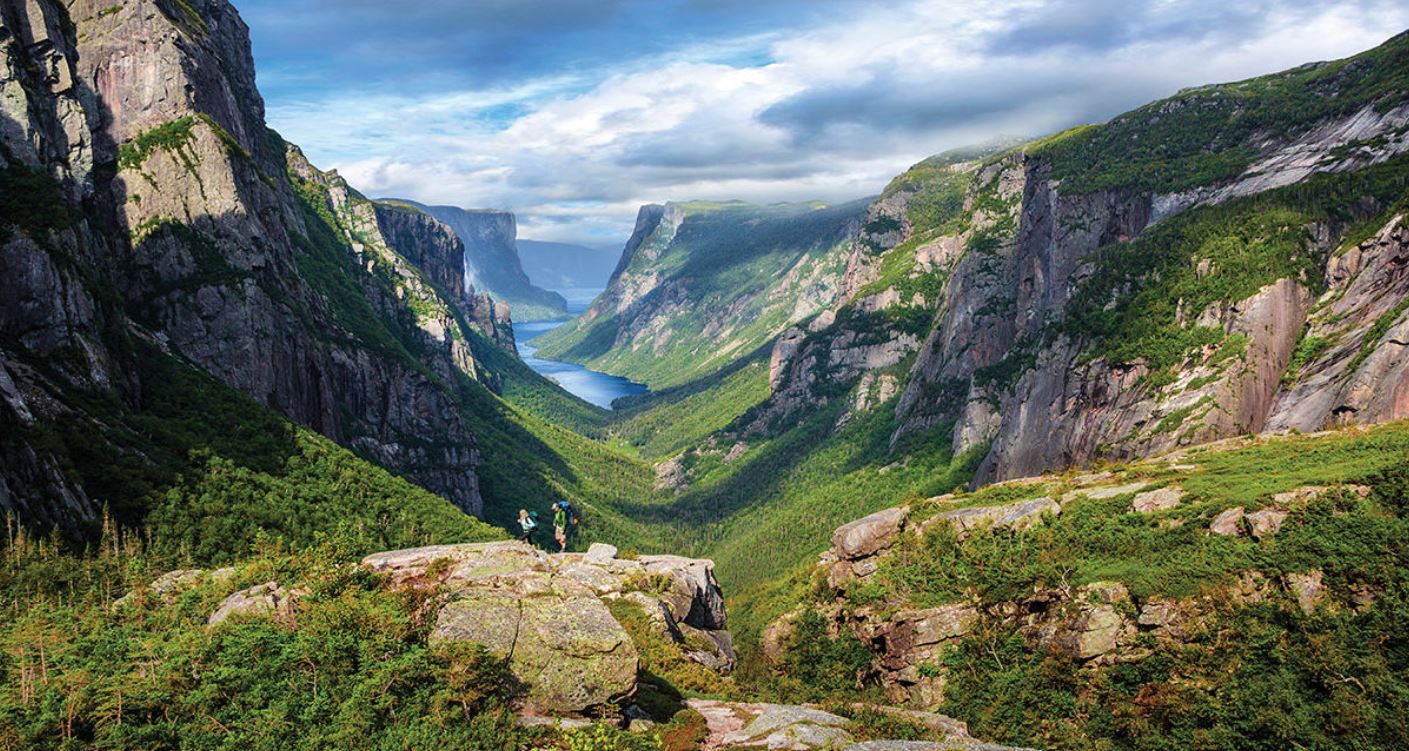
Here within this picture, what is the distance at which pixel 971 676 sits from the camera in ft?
149

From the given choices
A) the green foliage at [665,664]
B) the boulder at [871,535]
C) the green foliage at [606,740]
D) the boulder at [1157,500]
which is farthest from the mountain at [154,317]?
the boulder at [1157,500]

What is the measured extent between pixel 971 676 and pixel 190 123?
14109 centimetres

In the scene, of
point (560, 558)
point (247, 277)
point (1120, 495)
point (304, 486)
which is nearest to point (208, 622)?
point (560, 558)

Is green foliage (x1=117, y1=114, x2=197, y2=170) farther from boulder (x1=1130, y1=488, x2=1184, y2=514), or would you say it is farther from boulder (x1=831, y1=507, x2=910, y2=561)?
boulder (x1=1130, y1=488, x2=1184, y2=514)

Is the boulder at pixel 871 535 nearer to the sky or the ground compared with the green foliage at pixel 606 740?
nearer to the ground

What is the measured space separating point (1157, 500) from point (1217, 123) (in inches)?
4719

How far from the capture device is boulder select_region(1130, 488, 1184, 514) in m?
50.0

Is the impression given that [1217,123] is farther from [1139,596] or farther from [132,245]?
[132,245]

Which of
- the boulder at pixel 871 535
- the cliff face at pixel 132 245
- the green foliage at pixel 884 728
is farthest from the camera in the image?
the cliff face at pixel 132 245

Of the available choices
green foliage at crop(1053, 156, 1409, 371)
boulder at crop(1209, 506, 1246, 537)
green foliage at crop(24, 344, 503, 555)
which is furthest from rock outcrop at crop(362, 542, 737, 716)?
green foliage at crop(1053, 156, 1409, 371)

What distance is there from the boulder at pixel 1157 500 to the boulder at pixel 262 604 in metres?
49.4

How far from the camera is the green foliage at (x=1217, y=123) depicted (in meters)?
108

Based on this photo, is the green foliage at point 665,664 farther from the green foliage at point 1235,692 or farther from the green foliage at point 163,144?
the green foliage at point 163,144

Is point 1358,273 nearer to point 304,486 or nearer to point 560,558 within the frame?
point 560,558
